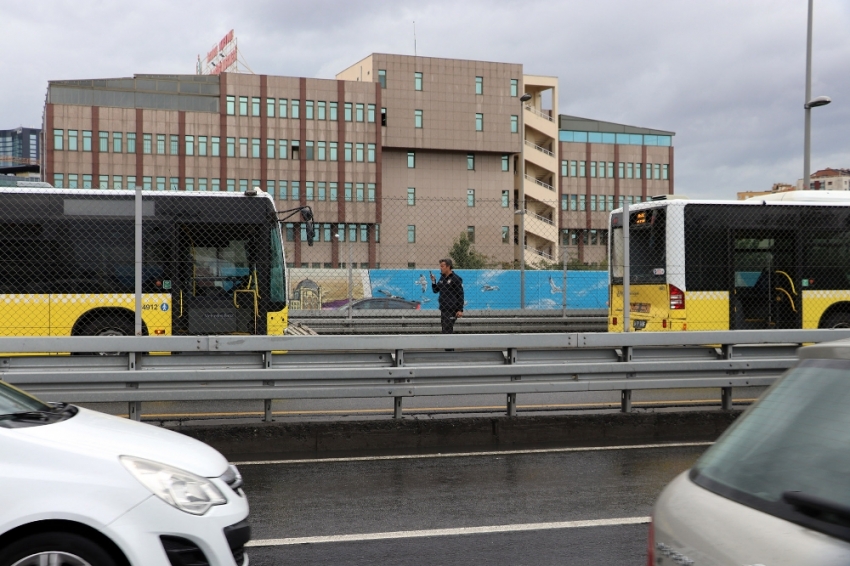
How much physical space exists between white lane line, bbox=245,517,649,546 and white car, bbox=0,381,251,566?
5.12 ft

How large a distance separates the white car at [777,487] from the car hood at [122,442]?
84.2 inches

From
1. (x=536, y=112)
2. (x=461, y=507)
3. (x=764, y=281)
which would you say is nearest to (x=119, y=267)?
(x=461, y=507)

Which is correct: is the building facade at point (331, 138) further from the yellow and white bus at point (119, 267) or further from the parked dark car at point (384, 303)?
the yellow and white bus at point (119, 267)

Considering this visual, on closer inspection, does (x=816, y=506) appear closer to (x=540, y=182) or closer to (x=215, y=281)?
(x=215, y=281)

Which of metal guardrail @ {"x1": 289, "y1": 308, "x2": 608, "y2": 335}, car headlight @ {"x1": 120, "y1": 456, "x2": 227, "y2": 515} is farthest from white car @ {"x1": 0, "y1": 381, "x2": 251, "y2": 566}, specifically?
metal guardrail @ {"x1": 289, "y1": 308, "x2": 608, "y2": 335}

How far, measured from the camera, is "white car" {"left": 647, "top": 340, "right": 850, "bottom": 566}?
2188 millimetres

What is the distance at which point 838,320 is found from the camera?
1598cm

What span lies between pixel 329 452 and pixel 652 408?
12.1 feet

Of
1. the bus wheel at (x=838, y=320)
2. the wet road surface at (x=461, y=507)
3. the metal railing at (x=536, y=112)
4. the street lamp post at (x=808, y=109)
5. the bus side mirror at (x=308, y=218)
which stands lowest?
the wet road surface at (x=461, y=507)

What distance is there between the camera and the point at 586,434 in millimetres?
9234

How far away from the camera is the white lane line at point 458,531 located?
549 centimetres

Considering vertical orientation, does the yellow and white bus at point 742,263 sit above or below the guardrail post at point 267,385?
above

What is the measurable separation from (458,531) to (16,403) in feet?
9.06

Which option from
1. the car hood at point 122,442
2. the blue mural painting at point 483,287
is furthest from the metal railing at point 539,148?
the car hood at point 122,442
